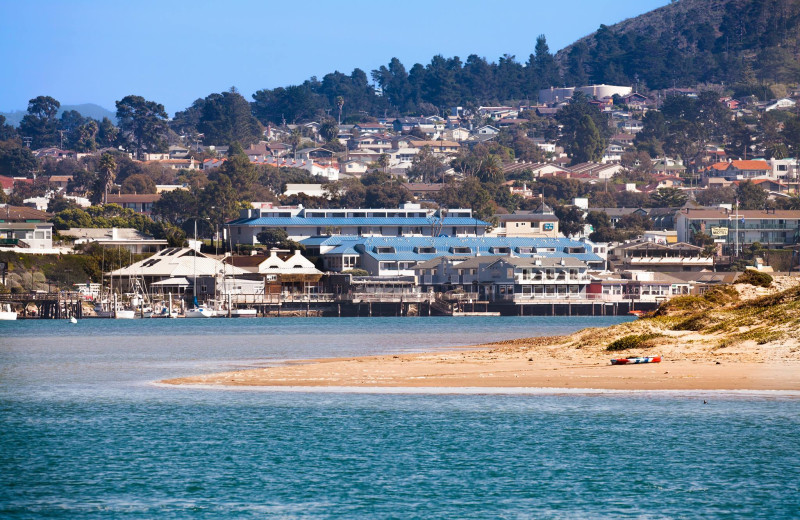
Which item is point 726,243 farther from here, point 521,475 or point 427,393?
point 521,475

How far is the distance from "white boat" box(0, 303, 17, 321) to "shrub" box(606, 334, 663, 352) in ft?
257

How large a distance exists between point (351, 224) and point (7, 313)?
54.7 metres

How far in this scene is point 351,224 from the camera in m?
161

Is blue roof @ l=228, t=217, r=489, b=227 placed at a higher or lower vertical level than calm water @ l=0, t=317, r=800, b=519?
higher

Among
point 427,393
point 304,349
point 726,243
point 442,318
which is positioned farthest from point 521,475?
point 726,243

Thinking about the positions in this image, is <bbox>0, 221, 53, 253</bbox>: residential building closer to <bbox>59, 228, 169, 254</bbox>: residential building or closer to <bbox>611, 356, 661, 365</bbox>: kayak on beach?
<bbox>59, 228, 169, 254</bbox>: residential building

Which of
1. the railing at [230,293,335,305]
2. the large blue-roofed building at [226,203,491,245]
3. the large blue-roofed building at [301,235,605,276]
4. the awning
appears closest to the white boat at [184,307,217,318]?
the railing at [230,293,335,305]

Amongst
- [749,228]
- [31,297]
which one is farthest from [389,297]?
[749,228]

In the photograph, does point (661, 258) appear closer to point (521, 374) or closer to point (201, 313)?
point (201, 313)

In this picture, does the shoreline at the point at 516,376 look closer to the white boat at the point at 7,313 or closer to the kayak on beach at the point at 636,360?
the kayak on beach at the point at 636,360

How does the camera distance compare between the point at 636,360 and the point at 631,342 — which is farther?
the point at 631,342

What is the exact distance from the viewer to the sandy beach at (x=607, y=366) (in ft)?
130

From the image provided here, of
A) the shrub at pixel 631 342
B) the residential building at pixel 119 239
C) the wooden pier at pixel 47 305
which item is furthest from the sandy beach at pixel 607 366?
the residential building at pixel 119 239

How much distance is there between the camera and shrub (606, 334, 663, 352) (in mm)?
47222
